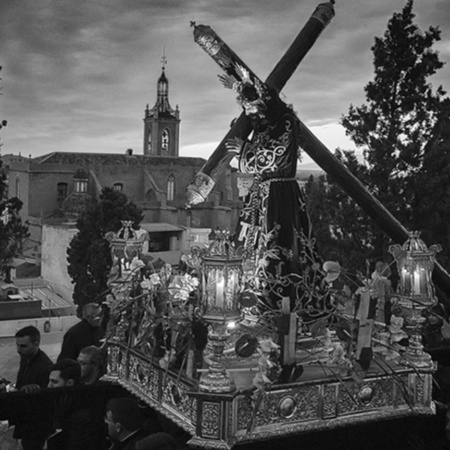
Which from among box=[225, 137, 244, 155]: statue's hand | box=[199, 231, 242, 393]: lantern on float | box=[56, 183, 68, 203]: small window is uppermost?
box=[56, 183, 68, 203]: small window

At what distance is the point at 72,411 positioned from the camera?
606 cm

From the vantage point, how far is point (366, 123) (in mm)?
13773

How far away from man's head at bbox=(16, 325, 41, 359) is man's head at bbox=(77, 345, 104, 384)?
501mm

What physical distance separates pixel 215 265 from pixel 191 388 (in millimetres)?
1167

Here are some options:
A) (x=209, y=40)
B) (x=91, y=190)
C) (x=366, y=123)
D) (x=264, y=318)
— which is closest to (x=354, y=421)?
(x=264, y=318)

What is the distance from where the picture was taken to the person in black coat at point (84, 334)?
300 inches

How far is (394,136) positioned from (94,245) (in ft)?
40.3

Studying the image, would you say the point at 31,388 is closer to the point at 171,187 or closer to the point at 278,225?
the point at 278,225

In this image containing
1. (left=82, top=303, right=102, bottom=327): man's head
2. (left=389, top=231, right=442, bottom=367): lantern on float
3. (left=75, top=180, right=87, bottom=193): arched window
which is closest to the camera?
(left=389, top=231, right=442, bottom=367): lantern on float

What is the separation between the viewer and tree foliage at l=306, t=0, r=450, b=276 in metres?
13.4

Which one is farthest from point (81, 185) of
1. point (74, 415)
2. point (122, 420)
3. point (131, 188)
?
point (122, 420)

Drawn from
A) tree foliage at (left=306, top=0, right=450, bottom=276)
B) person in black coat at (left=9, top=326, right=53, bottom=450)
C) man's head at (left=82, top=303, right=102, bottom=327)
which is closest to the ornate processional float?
man's head at (left=82, top=303, right=102, bottom=327)

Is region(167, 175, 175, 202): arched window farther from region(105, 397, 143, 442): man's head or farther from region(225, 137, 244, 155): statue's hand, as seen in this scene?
region(105, 397, 143, 442): man's head

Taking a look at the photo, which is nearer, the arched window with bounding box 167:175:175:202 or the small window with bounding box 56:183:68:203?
the small window with bounding box 56:183:68:203
